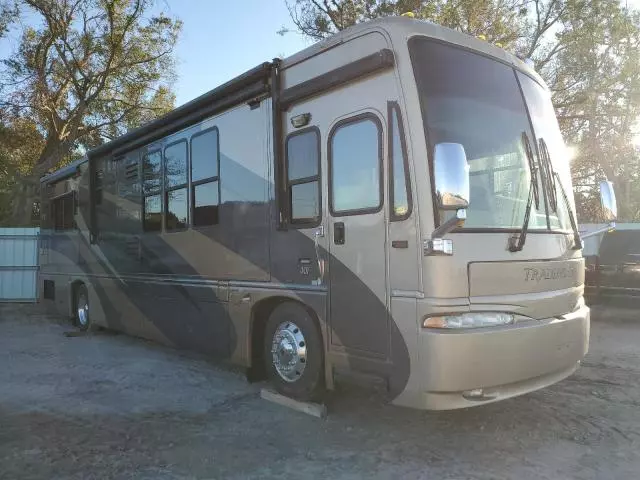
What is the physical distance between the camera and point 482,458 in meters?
3.95

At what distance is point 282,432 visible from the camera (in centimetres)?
453

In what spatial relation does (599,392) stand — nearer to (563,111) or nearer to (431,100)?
(431,100)

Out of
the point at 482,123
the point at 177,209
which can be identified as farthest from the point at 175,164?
the point at 482,123

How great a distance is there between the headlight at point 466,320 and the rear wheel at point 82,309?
22.9ft

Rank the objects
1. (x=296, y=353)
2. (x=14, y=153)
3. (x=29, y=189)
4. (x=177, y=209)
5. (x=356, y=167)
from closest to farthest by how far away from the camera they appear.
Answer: (x=356, y=167) → (x=296, y=353) → (x=177, y=209) → (x=29, y=189) → (x=14, y=153)

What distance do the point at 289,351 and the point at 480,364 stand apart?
178cm

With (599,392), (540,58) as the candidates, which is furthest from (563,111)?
(599,392)

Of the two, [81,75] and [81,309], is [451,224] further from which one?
[81,75]

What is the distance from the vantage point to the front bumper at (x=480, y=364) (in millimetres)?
3766

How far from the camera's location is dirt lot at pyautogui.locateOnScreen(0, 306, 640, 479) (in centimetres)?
384

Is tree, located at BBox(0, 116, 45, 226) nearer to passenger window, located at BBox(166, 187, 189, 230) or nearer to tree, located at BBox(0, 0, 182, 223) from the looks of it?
tree, located at BBox(0, 0, 182, 223)

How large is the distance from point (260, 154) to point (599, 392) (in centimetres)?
390

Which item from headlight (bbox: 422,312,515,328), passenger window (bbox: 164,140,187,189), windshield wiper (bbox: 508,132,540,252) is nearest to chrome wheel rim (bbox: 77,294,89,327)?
passenger window (bbox: 164,140,187,189)

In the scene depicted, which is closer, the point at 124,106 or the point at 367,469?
the point at 367,469
